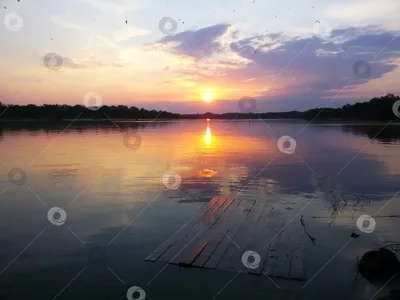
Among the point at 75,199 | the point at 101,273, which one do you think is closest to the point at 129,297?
the point at 101,273

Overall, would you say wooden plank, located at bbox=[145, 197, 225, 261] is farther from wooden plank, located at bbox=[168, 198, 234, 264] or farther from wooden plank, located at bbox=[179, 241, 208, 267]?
wooden plank, located at bbox=[179, 241, 208, 267]

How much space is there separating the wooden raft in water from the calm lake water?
14.8 inches

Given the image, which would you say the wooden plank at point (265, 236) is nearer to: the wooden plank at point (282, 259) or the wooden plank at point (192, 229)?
the wooden plank at point (282, 259)

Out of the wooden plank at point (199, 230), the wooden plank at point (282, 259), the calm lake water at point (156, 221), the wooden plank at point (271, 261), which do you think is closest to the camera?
the calm lake water at point (156, 221)

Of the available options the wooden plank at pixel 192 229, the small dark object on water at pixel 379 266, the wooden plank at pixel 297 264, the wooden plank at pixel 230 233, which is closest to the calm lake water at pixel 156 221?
the wooden plank at pixel 297 264

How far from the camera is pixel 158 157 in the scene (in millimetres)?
36156

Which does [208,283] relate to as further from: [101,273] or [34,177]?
[34,177]

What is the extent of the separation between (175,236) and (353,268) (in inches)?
218

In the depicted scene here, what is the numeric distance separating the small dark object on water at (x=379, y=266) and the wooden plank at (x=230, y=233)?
383cm

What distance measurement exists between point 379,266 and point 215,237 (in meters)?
4.96

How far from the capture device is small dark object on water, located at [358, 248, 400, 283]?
35.4ft

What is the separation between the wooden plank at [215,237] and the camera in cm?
1173

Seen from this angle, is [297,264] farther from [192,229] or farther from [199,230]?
[192,229]

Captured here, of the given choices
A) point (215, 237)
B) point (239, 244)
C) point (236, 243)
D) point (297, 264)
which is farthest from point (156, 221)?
point (297, 264)
